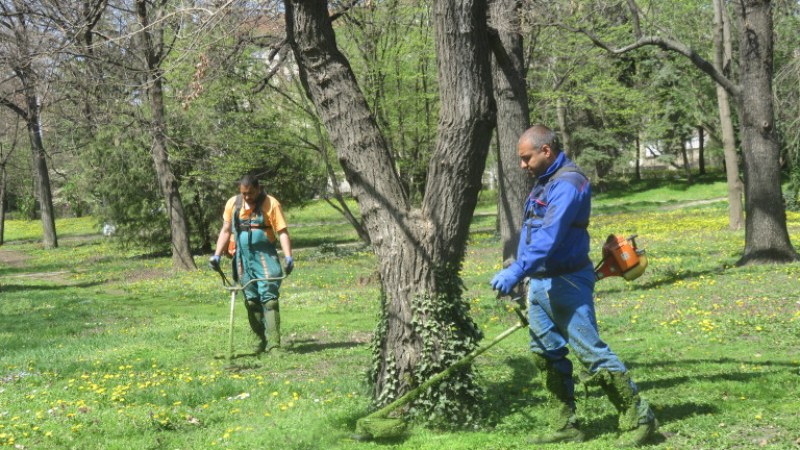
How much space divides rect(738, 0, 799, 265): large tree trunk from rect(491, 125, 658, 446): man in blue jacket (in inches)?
436

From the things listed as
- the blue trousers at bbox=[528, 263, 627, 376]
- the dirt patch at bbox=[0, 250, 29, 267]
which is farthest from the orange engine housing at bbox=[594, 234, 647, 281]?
the dirt patch at bbox=[0, 250, 29, 267]

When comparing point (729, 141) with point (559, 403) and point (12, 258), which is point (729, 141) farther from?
point (12, 258)

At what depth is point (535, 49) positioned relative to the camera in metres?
24.5

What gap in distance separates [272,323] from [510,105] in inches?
193

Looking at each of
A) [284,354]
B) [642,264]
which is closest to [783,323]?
[642,264]

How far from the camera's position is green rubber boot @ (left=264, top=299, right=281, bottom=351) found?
981cm

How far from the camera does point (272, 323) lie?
9.87 metres

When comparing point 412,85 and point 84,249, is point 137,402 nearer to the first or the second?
point 412,85

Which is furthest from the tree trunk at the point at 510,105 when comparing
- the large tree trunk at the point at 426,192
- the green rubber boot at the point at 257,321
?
the large tree trunk at the point at 426,192

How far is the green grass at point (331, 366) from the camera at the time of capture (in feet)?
20.4

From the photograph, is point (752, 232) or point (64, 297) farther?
point (64, 297)

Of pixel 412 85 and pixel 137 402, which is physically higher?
pixel 412 85

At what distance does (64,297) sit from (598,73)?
17.2 m

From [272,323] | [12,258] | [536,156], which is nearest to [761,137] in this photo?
[272,323]
